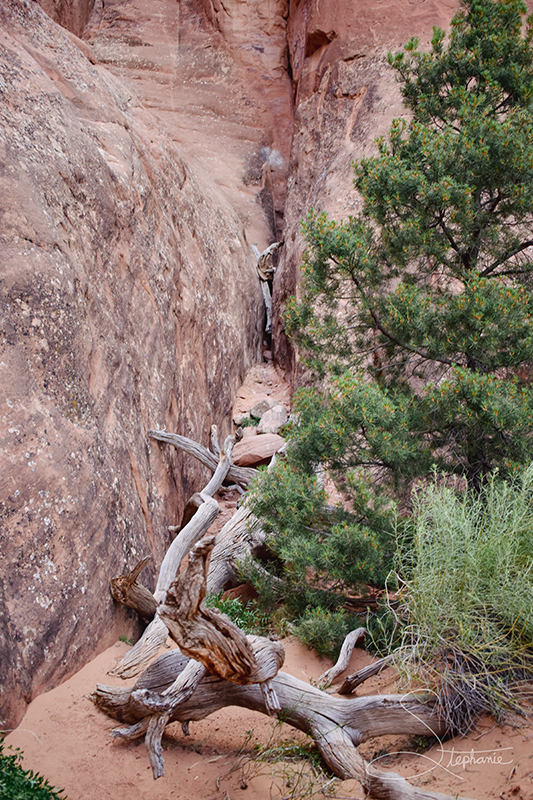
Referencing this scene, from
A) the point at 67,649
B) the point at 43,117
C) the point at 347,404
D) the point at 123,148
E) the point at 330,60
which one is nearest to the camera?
the point at 67,649

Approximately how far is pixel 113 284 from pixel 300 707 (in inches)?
170

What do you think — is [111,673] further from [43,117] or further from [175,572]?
[43,117]

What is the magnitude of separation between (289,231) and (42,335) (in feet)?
26.3

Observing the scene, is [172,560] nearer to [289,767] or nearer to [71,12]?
[289,767]

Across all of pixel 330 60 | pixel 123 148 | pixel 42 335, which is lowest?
pixel 42 335

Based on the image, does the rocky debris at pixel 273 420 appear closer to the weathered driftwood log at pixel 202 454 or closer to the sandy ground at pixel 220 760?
the weathered driftwood log at pixel 202 454

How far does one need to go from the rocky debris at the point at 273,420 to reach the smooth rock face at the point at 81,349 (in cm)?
83

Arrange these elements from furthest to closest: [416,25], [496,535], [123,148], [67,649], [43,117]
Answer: [416,25]
[123,148]
[43,117]
[67,649]
[496,535]

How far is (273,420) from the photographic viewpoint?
8.98m

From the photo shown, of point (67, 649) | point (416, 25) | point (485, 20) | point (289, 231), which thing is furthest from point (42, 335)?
point (416, 25)

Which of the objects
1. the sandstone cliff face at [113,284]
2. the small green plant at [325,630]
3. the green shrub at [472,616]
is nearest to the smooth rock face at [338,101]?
the sandstone cliff face at [113,284]

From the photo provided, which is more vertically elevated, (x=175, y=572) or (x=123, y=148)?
(x=123, y=148)

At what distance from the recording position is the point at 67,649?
383 cm

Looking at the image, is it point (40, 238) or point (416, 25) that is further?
point (416, 25)
